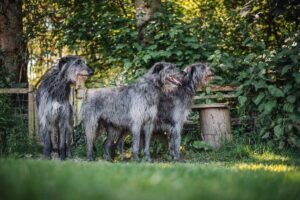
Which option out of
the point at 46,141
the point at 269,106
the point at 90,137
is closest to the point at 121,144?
the point at 90,137

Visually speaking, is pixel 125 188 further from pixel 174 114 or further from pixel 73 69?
pixel 174 114

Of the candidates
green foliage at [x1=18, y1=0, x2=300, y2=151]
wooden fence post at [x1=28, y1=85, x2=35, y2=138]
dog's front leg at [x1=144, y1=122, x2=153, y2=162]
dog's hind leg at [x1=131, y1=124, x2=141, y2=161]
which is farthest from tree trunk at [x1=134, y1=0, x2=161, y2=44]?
dog's hind leg at [x1=131, y1=124, x2=141, y2=161]

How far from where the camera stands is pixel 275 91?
957cm

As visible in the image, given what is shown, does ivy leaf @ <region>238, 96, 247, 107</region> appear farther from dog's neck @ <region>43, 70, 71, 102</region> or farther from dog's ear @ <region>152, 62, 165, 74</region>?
dog's neck @ <region>43, 70, 71, 102</region>

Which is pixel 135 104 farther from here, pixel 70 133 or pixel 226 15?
pixel 226 15

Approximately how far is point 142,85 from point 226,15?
6584 mm

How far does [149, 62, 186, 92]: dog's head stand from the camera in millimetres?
9539

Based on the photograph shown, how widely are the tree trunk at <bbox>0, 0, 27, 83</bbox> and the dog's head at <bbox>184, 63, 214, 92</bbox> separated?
18.1 ft

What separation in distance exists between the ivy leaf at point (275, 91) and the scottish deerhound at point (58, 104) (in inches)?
162

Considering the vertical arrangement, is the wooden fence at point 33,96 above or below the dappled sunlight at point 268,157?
above

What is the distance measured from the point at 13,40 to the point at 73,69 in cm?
523

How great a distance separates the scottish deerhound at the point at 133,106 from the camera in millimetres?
9367

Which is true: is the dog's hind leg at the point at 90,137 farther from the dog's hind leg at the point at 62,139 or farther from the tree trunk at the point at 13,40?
the tree trunk at the point at 13,40

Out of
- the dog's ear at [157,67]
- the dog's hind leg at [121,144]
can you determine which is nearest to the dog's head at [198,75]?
the dog's ear at [157,67]
